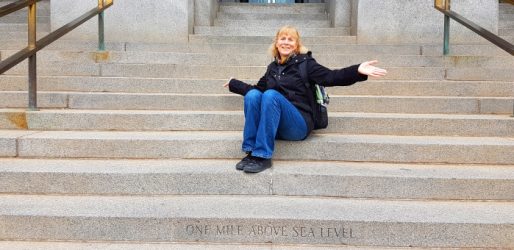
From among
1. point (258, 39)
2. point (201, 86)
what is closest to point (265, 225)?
point (201, 86)

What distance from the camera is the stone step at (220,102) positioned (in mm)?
4309

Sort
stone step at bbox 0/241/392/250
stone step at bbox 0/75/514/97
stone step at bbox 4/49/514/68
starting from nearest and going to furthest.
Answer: stone step at bbox 0/241/392/250, stone step at bbox 0/75/514/97, stone step at bbox 4/49/514/68

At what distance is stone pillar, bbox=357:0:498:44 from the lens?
21.9 feet

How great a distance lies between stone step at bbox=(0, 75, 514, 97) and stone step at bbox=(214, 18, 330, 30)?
311cm

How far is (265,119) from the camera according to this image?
329 cm

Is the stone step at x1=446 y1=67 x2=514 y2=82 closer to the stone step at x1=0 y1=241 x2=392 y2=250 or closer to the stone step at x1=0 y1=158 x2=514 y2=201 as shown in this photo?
the stone step at x1=0 y1=158 x2=514 y2=201

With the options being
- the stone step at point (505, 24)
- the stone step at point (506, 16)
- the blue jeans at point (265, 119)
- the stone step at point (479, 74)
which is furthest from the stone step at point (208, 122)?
the stone step at point (506, 16)

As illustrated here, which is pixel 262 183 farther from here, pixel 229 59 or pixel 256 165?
pixel 229 59

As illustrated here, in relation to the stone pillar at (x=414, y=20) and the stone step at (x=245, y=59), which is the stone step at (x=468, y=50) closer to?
the stone step at (x=245, y=59)

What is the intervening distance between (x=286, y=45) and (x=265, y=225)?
4.60ft

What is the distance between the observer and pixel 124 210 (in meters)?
3.01

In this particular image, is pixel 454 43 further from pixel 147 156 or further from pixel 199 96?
pixel 147 156

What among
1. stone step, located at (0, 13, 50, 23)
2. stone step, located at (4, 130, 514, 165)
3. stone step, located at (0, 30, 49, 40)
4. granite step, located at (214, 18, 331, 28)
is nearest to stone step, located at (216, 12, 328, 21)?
granite step, located at (214, 18, 331, 28)

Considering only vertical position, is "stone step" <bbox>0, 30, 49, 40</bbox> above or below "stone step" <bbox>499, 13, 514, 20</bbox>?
below
